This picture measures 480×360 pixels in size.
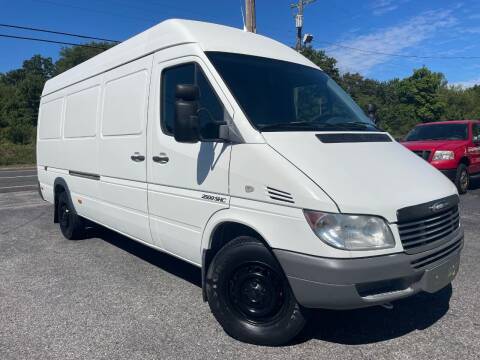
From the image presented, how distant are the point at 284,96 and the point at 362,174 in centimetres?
114

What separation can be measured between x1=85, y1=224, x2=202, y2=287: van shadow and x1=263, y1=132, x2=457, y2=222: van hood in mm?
2136

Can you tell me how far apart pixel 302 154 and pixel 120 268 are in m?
3.13

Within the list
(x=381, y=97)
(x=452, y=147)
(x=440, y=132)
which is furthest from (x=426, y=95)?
(x=452, y=147)

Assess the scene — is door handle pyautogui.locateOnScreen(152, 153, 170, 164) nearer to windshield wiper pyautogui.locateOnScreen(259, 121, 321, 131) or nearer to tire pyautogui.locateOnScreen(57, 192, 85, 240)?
windshield wiper pyautogui.locateOnScreen(259, 121, 321, 131)

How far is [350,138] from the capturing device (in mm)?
3557

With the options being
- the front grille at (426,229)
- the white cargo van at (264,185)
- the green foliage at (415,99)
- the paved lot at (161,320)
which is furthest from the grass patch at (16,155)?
the green foliage at (415,99)

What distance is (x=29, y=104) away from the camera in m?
53.4

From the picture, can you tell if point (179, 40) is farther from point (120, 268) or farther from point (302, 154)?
point (120, 268)

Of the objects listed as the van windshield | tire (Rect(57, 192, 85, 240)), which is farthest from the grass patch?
the van windshield

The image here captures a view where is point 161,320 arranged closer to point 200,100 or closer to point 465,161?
point 200,100

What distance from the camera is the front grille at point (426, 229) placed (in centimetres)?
291

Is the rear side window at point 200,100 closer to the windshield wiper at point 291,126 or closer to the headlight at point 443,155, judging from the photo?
the windshield wiper at point 291,126

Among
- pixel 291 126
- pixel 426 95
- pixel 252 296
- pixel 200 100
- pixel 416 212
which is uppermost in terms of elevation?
pixel 426 95

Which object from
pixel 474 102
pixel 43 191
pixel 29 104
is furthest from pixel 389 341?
pixel 474 102
